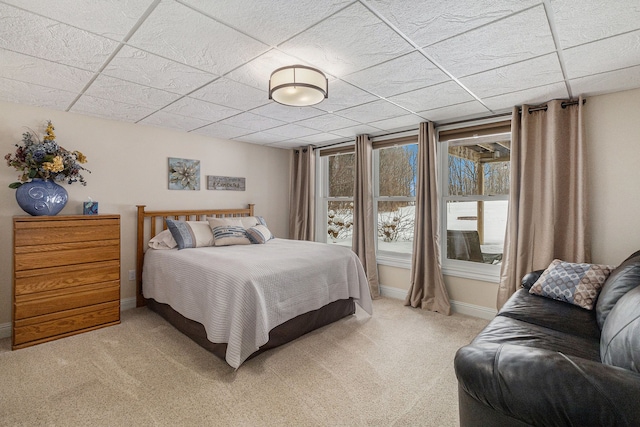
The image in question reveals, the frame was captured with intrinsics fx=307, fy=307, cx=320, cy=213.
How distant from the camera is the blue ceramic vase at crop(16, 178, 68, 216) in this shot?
9.15 ft

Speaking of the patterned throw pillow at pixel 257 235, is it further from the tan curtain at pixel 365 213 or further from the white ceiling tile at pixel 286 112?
the white ceiling tile at pixel 286 112

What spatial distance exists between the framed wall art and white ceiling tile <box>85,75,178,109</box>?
156cm

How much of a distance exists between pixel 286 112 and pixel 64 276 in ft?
8.73

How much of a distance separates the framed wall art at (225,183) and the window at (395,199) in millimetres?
2081

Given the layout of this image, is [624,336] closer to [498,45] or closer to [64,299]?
[498,45]

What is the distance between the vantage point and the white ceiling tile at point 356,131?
13.1ft

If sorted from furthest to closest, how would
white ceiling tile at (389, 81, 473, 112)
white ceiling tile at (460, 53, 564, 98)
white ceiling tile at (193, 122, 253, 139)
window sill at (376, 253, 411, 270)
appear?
window sill at (376, 253, 411, 270), white ceiling tile at (193, 122, 253, 139), white ceiling tile at (389, 81, 473, 112), white ceiling tile at (460, 53, 564, 98)

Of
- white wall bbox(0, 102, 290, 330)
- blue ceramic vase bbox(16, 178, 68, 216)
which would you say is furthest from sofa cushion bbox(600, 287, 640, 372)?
white wall bbox(0, 102, 290, 330)

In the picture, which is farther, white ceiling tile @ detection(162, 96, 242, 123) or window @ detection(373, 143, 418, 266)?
window @ detection(373, 143, 418, 266)

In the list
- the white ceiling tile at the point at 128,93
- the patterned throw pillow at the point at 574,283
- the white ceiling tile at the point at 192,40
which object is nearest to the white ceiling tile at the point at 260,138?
the white ceiling tile at the point at 128,93

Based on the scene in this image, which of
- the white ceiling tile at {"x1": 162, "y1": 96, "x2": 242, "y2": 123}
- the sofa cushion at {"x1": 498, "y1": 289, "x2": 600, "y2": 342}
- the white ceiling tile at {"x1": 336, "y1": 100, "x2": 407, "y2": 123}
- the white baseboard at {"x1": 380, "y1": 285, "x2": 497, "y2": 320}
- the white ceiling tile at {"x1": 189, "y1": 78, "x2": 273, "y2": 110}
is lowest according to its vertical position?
the white baseboard at {"x1": 380, "y1": 285, "x2": 497, "y2": 320}

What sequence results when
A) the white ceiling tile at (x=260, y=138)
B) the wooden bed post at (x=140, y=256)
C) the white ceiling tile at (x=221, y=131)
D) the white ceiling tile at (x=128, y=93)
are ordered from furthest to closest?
the white ceiling tile at (x=260, y=138)
the white ceiling tile at (x=221, y=131)
the wooden bed post at (x=140, y=256)
the white ceiling tile at (x=128, y=93)

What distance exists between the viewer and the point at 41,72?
226 centimetres

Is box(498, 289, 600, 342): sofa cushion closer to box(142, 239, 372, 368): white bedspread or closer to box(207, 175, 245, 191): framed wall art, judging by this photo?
box(142, 239, 372, 368): white bedspread
